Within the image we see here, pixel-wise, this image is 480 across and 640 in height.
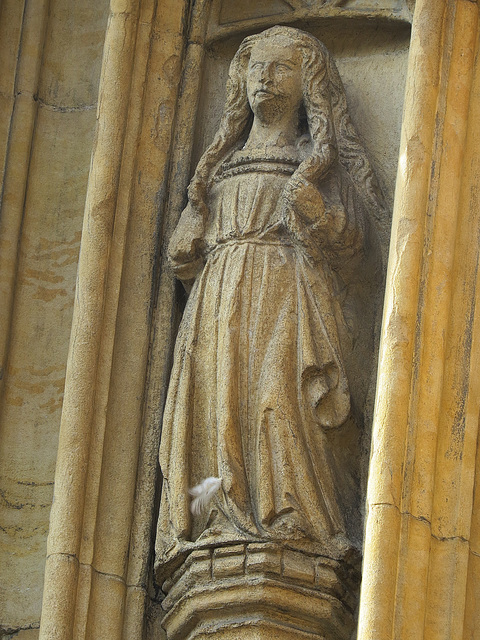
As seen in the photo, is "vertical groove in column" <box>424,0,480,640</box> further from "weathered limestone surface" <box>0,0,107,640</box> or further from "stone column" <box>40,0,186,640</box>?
"weathered limestone surface" <box>0,0,107,640</box>

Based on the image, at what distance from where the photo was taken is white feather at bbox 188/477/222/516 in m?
6.01

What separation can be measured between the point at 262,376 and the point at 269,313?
199 millimetres

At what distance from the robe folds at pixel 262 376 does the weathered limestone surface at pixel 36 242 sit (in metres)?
0.59

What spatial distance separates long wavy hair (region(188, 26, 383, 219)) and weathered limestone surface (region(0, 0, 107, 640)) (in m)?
0.67

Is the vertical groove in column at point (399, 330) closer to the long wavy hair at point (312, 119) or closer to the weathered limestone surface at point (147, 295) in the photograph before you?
the weathered limestone surface at point (147, 295)

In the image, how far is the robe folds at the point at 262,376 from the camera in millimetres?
5938

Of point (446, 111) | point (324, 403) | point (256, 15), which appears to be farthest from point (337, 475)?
point (256, 15)

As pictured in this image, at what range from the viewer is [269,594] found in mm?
5836

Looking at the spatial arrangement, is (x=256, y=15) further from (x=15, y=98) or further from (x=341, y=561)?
(x=341, y=561)

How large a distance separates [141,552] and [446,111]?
1.61 m

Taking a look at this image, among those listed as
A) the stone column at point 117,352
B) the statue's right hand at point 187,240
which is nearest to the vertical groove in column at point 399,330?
the statue's right hand at point 187,240

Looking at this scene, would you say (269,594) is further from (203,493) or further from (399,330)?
(399,330)

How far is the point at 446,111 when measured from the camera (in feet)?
20.0

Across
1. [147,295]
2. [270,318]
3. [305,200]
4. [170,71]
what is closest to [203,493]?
[270,318]
